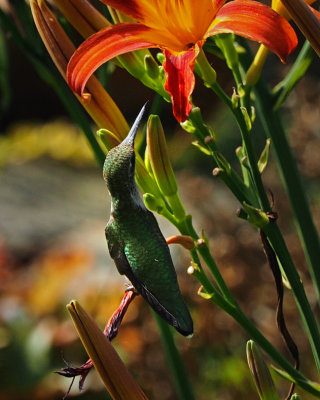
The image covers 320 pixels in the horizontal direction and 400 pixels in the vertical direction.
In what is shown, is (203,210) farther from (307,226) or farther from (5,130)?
(5,130)

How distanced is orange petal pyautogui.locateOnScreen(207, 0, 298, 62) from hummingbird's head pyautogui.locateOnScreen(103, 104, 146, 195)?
0.08 m

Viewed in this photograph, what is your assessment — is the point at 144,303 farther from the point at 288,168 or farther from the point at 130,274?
the point at 130,274

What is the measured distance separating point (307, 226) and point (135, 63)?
0.24 metres

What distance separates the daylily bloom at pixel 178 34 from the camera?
0.45 m

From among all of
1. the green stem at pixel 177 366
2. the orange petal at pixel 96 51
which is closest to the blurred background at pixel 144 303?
the green stem at pixel 177 366

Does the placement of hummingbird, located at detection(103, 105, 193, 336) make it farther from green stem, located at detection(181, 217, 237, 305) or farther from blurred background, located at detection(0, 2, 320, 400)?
blurred background, located at detection(0, 2, 320, 400)

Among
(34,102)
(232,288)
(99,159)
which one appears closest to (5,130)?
(34,102)

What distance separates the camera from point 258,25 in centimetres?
46

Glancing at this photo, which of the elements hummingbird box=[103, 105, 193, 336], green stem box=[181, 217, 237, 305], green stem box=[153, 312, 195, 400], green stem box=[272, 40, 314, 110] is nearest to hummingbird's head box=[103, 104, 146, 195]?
hummingbird box=[103, 105, 193, 336]

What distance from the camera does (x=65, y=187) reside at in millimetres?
4309

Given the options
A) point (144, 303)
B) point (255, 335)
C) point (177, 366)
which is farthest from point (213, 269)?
point (144, 303)

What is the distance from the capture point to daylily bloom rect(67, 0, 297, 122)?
1.49 ft

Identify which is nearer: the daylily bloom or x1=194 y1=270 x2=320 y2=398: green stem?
the daylily bloom

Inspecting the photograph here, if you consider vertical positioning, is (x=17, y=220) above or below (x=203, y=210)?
below
